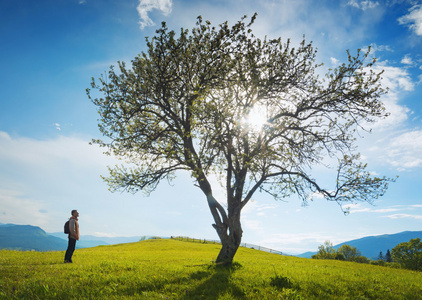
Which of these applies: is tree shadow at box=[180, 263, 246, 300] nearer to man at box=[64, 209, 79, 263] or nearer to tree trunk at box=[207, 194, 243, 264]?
tree trunk at box=[207, 194, 243, 264]

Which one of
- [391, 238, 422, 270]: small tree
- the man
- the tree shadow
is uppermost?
the man

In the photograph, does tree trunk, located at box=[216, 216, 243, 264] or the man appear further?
the man

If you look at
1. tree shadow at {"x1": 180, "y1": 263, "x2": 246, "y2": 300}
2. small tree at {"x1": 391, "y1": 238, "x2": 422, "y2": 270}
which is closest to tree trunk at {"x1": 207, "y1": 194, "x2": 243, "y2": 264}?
tree shadow at {"x1": 180, "y1": 263, "x2": 246, "y2": 300}

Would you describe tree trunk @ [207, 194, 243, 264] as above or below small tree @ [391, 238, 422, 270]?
above

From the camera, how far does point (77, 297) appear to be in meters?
7.67

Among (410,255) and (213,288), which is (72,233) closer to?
(213,288)

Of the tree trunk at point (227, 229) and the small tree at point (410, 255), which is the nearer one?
the tree trunk at point (227, 229)

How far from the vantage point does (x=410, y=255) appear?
263 ft

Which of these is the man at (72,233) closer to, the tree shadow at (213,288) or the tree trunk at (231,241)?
the tree shadow at (213,288)

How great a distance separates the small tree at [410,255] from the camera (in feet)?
253

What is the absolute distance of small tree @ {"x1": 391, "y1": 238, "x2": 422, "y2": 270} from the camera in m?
77.0

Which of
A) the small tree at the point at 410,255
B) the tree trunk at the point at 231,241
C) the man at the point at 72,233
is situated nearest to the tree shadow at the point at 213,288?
the tree trunk at the point at 231,241


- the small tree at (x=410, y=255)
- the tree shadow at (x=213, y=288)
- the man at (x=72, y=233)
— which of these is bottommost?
the small tree at (x=410, y=255)

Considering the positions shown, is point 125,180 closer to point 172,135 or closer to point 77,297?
point 172,135
